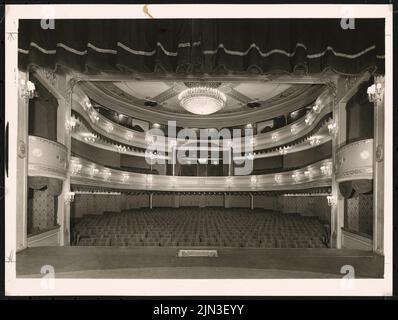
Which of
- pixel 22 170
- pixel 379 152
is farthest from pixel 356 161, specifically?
pixel 22 170

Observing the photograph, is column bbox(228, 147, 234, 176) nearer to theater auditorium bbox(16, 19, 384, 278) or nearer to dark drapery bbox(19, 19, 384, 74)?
theater auditorium bbox(16, 19, 384, 278)

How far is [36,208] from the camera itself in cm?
497

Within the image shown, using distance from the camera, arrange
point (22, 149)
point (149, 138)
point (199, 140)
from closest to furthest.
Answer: point (22, 149) → point (149, 138) → point (199, 140)

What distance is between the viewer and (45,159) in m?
4.10

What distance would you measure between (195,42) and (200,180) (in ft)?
34.6

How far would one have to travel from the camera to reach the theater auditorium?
2.59m

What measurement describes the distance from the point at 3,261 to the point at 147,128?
10.1m

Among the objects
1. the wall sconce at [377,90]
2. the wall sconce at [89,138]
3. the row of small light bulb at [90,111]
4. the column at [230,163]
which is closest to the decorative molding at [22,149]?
the wall sconce at [377,90]

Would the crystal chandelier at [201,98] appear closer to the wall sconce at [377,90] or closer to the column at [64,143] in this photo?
the column at [64,143]

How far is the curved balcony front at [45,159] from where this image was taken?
12.7ft

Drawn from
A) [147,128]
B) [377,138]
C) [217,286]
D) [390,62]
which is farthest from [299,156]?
[217,286]

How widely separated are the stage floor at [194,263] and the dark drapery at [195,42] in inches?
76.3

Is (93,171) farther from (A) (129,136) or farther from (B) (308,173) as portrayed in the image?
(B) (308,173)

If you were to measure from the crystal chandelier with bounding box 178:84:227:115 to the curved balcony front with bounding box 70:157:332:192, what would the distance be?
337 cm
